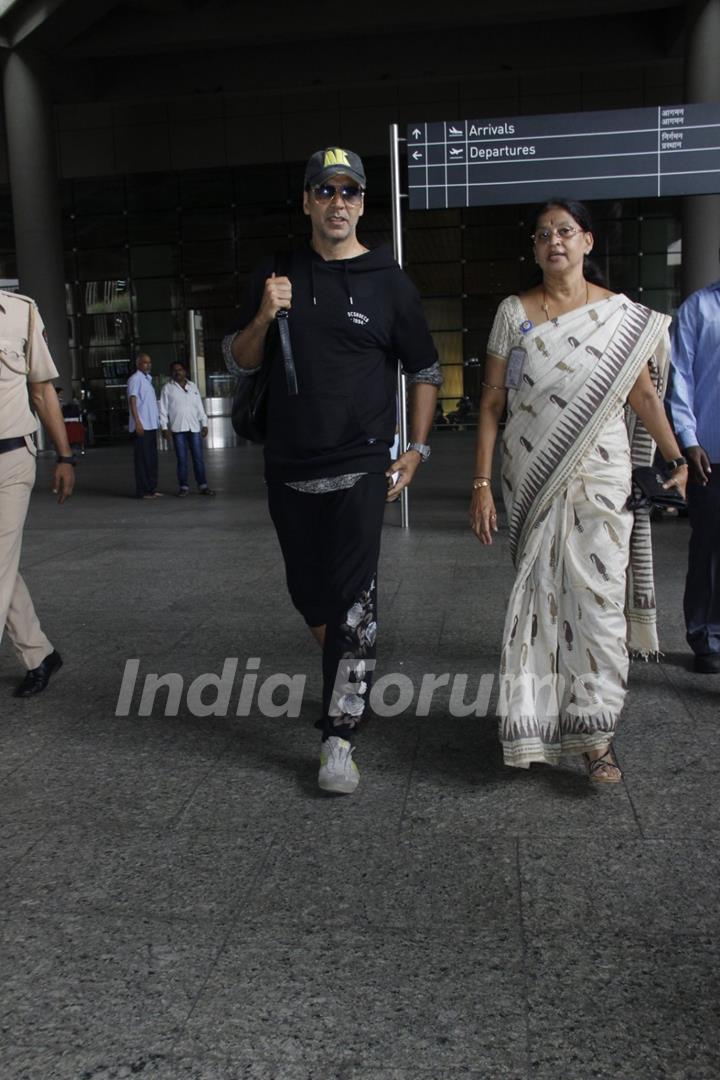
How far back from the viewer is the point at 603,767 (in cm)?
364

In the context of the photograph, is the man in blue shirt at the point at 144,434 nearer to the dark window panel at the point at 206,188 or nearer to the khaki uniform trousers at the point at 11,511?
the khaki uniform trousers at the point at 11,511

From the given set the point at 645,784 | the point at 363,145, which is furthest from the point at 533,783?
the point at 363,145

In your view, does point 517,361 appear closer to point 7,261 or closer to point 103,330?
point 103,330

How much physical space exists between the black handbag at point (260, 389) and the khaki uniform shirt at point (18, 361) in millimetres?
1309

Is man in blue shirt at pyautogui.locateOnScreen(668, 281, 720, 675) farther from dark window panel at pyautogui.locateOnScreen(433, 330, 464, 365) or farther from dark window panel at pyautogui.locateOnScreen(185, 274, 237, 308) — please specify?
dark window panel at pyautogui.locateOnScreen(185, 274, 237, 308)

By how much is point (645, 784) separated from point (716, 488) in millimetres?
1951

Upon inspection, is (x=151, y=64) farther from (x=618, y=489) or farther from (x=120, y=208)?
(x=618, y=489)

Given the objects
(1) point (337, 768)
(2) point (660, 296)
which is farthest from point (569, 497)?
(2) point (660, 296)

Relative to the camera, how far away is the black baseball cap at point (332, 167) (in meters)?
3.61

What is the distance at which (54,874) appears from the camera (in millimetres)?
3096

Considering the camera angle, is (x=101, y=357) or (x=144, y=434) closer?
(x=144, y=434)

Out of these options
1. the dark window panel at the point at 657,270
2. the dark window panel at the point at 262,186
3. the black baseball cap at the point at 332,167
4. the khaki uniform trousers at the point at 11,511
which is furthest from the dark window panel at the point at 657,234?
the black baseball cap at the point at 332,167

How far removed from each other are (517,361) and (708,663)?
210cm

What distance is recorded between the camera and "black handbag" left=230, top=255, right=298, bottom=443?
3.65m
